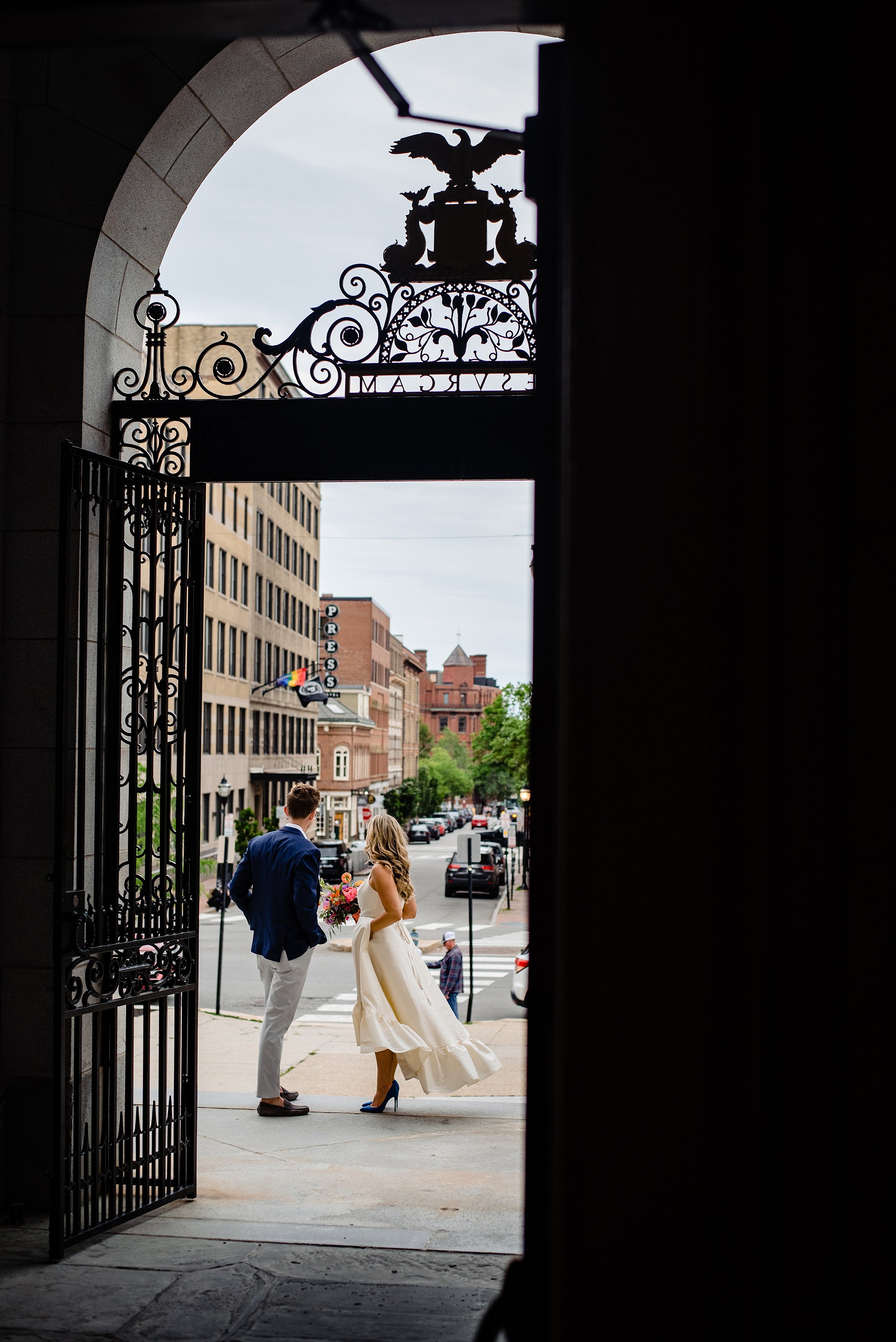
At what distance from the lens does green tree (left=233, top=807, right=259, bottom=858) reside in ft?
113

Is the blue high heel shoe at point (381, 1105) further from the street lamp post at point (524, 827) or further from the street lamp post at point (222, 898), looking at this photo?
the street lamp post at point (524, 827)

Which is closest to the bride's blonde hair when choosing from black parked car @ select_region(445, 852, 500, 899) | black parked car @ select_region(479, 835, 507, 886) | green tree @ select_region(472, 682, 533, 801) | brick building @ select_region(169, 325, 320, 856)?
brick building @ select_region(169, 325, 320, 856)

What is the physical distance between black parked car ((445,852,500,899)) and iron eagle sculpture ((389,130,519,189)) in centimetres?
3488

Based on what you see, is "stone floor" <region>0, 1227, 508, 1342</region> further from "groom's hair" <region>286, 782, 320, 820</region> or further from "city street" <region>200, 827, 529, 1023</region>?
"city street" <region>200, 827, 529, 1023</region>

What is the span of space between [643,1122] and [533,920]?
0.33 meters

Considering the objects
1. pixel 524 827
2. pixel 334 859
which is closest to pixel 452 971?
pixel 334 859

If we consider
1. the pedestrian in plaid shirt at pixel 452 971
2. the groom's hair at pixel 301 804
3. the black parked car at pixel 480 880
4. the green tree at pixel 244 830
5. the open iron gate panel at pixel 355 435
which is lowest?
the black parked car at pixel 480 880

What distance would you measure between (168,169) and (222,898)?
19.6 m

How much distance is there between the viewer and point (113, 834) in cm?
543

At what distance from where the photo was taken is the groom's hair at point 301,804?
741 cm

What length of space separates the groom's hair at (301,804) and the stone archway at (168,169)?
8.82 feet

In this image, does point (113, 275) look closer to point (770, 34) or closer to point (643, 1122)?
point (770, 34)

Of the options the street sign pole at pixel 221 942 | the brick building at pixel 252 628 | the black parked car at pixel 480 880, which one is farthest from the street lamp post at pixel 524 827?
the street sign pole at pixel 221 942

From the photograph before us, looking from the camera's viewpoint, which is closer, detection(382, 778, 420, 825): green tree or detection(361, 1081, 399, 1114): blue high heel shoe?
detection(361, 1081, 399, 1114): blue high heel shoe
